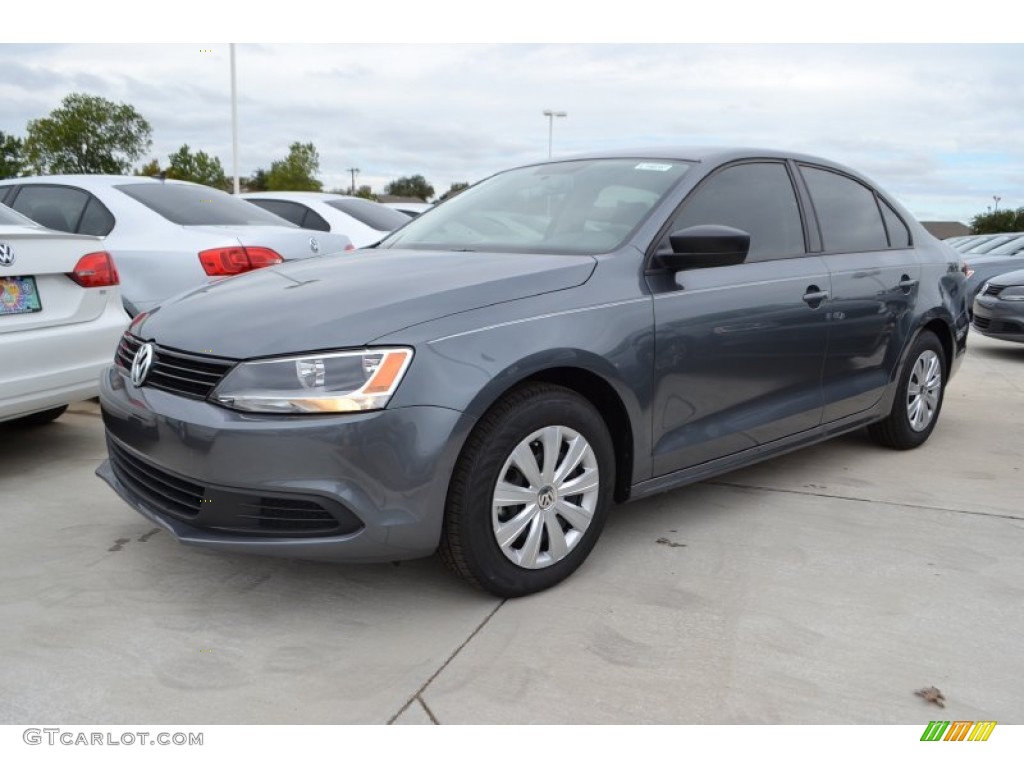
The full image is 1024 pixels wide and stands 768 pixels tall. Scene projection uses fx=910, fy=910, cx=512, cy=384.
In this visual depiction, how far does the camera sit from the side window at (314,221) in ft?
30.0

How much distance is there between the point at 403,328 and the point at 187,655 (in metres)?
1.14

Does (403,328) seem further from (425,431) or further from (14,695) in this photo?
(14,695)

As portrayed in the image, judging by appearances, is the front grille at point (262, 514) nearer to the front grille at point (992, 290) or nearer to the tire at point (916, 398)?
the tire at point (916, 398)

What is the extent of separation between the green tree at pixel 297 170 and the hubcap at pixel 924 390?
5050 centimetres

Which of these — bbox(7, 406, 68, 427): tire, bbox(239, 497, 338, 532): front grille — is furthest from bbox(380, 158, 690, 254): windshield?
bbox(7, 406, 68, 427): tire

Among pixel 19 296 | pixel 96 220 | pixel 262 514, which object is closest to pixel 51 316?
pixel 19 296

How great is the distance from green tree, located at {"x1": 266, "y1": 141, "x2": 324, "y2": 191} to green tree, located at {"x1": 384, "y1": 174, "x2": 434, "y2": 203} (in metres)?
44.7

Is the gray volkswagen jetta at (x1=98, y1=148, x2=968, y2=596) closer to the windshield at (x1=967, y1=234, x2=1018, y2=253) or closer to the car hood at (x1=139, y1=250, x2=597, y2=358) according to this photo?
the car hood at (x1=139, y1=250, x2=597, y2=358)

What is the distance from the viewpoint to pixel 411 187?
10312 cm

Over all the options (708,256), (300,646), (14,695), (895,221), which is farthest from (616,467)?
(895,221)

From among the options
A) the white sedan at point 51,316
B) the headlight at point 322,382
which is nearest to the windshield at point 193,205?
the white sedan at point 51,316

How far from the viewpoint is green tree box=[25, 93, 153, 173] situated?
6181 cm

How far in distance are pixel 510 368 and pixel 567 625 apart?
32.7 inches

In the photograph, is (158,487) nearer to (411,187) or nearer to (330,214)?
(330,214)
